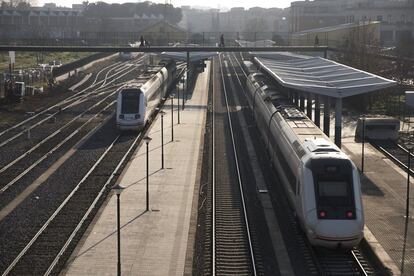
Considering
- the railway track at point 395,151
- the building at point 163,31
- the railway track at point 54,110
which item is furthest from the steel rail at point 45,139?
the building at point 163,31

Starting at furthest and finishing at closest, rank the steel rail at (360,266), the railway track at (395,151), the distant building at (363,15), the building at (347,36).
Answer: the distant building at (363,15) < the building at (347,36) < the railway track at (395,151) < the steel rail at (360,266)

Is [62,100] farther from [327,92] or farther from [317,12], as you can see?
[317,12]

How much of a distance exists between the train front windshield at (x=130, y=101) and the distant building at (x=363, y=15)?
67.1 meters

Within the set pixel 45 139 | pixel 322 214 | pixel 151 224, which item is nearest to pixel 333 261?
pixel 322 214

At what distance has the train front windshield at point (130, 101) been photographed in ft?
108

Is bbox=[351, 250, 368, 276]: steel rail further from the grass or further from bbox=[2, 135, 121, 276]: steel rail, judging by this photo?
the grass

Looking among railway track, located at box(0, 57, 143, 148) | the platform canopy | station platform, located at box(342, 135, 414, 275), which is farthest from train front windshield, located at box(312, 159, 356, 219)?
railway track, located at box(0, 57, 143, 148)

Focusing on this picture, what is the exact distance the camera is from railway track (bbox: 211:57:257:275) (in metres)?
15.9

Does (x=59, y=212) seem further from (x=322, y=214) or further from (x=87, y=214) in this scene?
(x=322, y=214)

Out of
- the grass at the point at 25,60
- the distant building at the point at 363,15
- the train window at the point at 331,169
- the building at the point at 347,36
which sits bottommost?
the train window at the point at 331,169

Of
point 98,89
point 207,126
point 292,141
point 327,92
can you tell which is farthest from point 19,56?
point 292,141

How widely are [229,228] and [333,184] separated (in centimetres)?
390

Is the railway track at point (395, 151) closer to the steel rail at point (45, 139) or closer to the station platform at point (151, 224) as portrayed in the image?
the station platform at point (151, 224)

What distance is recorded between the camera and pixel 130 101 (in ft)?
109
